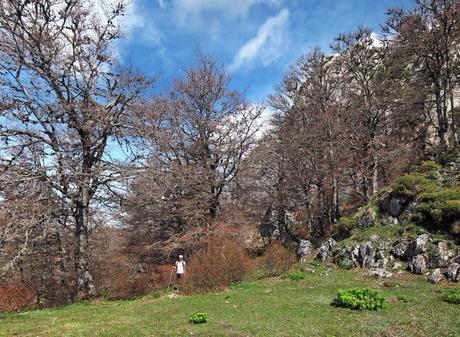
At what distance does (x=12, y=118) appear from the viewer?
14906 millimetres

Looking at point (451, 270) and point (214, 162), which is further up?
point (214, 162)

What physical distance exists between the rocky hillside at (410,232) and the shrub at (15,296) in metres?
16.3

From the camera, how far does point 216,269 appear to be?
51.2 feet

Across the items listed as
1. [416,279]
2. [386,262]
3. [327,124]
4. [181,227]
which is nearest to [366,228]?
[386,262]

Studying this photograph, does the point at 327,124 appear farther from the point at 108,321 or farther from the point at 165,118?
the point at 108,321

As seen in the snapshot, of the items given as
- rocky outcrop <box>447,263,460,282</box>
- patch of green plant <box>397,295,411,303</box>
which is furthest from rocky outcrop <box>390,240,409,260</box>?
patch of green plant <box>397,295,411,303</box>

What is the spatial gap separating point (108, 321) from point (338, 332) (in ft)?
19.7

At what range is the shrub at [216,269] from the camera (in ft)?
50.1

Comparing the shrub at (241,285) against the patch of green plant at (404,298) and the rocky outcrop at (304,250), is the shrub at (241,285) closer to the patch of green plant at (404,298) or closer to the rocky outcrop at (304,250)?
the patch of green plant at (404,298)

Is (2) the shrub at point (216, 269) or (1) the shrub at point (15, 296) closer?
(2) the shrub at point (216, 269)

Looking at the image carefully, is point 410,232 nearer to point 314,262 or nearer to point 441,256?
point 441,256

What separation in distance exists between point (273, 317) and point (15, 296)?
17.6 m

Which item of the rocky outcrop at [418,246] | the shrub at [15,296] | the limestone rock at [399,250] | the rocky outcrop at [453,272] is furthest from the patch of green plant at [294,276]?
the shrub at [15,296]

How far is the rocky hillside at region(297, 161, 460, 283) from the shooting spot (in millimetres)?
14461
